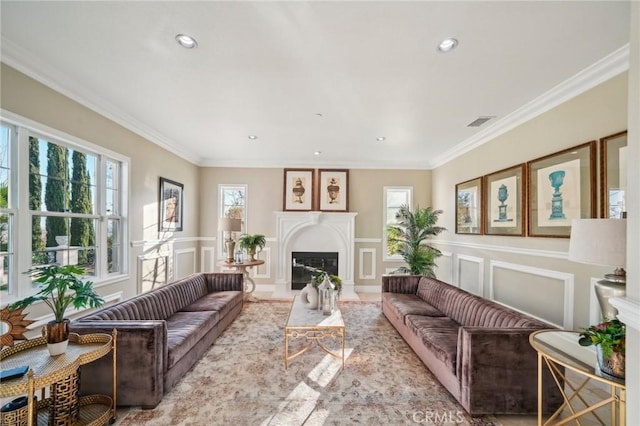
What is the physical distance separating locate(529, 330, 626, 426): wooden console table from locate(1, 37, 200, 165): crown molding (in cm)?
437

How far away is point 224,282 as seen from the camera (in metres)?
4.21

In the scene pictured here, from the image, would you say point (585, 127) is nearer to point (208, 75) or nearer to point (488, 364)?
point (488, 364)

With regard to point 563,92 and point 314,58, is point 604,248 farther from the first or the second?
point 314,58

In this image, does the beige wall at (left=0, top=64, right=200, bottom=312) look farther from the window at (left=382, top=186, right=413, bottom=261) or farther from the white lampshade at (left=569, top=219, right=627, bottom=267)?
the white lampshade at (left=569, top=219, right=627, bottom=267)

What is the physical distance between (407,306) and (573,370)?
192 centimetres

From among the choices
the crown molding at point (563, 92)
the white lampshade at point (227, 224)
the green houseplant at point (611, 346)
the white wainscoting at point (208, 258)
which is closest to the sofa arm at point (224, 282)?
the white lampshade at point (227, 224)

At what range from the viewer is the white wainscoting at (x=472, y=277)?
4.04 metres

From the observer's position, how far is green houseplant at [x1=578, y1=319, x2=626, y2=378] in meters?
1.35

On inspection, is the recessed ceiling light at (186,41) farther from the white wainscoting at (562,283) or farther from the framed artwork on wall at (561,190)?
the white wainscoting at (562,283)

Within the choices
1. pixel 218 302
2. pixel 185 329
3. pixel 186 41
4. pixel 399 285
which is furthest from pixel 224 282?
pixel 186 41

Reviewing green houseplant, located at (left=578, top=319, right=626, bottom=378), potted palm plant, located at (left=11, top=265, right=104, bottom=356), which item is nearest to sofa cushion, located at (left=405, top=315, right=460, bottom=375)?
green houseplant, located at (left=578, top=319, right=626, bottom=378)

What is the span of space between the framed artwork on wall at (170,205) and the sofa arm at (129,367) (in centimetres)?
273

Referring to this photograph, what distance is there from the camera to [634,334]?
1.15m

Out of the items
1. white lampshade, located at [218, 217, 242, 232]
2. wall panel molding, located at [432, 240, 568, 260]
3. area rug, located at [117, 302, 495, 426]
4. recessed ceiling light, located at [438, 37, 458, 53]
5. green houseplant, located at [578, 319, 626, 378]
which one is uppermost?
recessed ceiling light, located at [438, 37, 458, 53]
